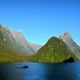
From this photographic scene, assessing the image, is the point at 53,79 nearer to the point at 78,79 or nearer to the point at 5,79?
the point at 78,79

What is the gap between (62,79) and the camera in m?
197

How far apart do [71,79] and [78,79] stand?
17.5ft

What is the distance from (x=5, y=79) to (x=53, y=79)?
121 feet

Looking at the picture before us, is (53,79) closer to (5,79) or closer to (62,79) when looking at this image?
(62,79)

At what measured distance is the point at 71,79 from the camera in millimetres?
198750

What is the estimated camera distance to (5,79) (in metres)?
188

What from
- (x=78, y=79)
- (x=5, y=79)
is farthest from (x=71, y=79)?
(x=5, y=79)

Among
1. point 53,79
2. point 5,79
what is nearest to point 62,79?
point 53,79

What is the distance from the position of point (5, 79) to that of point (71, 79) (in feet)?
166

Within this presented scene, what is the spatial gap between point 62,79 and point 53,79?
6891 mm

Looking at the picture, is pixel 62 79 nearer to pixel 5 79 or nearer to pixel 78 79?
pixel 78 79

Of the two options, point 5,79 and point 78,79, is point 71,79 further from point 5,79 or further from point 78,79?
point 5,79

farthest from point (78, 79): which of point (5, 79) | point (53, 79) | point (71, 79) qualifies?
point (5, 79)
